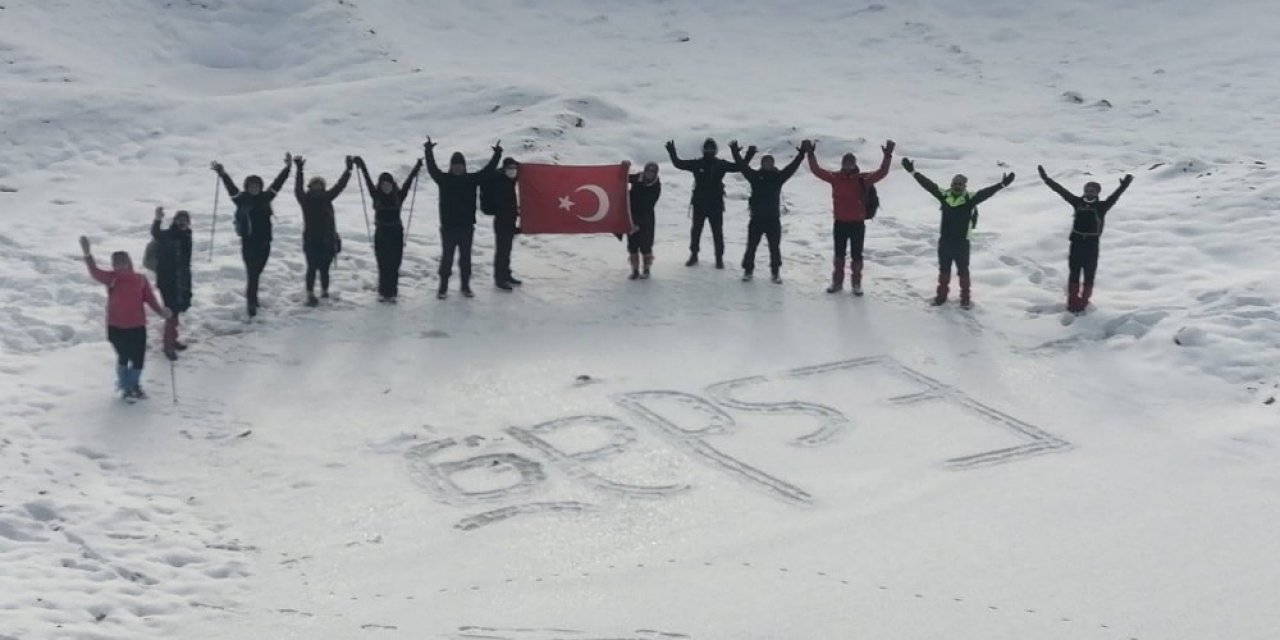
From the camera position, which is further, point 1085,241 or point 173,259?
point 1085,241

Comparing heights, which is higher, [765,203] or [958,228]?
[765,203]

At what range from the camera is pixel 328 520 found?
1146cm

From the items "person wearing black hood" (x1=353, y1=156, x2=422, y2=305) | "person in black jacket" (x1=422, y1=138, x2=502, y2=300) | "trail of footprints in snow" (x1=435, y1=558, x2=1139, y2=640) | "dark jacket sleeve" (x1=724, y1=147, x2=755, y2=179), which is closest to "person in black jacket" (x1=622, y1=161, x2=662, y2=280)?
"dark jacket sleeve" (x1=724, y1=147, x2=755, y2=179)

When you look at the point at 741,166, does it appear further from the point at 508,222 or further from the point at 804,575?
the point at 804,575

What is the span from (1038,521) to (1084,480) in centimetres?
94

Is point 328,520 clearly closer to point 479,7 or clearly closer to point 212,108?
point 212,108

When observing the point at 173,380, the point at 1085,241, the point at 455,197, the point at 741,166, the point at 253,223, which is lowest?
the point at 173,380

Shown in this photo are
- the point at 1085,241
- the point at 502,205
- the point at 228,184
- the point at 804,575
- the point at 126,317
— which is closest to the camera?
the point at 804,575

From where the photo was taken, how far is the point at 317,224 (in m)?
15.7

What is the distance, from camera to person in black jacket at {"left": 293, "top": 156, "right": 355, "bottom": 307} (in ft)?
51.6

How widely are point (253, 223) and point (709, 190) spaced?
16.0ft

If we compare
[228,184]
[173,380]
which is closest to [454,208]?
[228,184]

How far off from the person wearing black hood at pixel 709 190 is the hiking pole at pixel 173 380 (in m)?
5.71

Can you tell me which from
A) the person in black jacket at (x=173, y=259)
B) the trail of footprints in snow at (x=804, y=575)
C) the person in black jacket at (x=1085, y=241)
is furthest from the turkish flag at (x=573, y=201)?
the trail of footprints in snow at (x=804, y=575)
